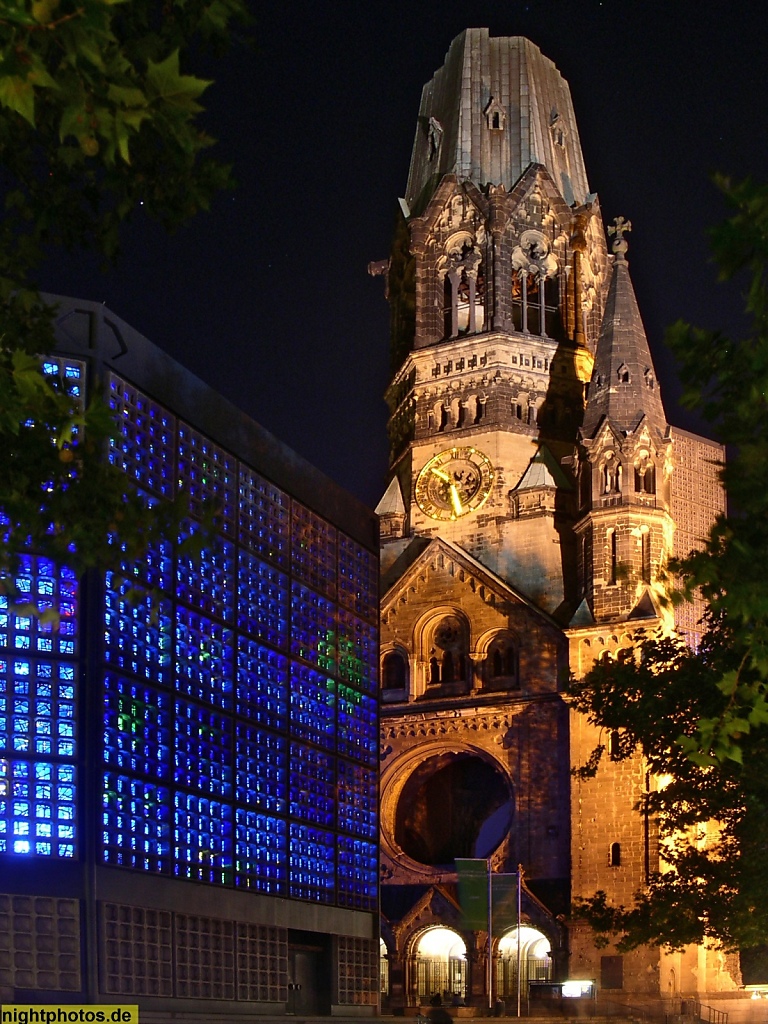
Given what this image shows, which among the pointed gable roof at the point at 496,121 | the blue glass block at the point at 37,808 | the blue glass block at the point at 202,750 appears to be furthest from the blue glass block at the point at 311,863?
the pointed gable roof at the point at 496,121

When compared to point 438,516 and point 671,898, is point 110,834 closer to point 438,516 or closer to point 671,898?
point 671,898

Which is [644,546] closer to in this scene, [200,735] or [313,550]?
[313,550]

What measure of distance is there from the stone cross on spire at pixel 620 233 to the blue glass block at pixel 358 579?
861 inches

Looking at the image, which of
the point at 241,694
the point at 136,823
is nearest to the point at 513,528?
the point at 241,694

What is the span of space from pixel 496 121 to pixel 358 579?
2864cm

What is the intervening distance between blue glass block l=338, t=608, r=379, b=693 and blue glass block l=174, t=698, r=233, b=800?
627cm

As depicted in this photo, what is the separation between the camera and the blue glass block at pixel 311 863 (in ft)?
129

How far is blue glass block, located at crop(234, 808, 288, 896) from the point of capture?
122 ft

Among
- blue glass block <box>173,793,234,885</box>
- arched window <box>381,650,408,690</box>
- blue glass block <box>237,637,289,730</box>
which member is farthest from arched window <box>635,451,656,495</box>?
blue glass block <box>173,793,234,885</box>

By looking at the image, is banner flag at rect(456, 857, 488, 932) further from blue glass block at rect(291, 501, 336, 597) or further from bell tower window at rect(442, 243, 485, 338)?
bell tower window at rect(442, 243, 485, 338)

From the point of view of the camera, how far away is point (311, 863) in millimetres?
40125

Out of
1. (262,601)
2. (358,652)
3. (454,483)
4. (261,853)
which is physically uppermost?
(454,483)

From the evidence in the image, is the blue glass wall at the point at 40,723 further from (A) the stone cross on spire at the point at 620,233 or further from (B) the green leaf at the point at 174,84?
(A) the stone cross on spire at the point at 620,233

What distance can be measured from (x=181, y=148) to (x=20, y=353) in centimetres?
177
